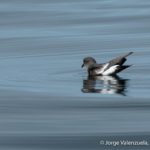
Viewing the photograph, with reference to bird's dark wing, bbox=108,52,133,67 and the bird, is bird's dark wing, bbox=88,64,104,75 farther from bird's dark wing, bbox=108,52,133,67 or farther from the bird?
bird's dark wing, bbox=108,52,133,67

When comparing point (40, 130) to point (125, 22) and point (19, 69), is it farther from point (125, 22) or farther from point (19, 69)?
point (125, 22)

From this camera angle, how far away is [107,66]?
67.2 feet

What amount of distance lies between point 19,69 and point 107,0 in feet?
43.7

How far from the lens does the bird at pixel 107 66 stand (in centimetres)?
2044

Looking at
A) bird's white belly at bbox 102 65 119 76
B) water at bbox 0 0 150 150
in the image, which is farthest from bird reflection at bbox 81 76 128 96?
bird's white belly at bbox 102 65 119 76

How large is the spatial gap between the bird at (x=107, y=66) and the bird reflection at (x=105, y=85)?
0.45 feet

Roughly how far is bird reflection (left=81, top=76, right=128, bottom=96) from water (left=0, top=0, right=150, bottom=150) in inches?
0.7

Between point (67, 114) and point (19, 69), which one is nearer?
point (67, 114)

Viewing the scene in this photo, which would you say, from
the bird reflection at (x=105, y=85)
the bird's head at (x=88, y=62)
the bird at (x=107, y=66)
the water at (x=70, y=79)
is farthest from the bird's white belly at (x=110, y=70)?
the bird's head at (x=88, y=62)

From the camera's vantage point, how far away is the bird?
2044 centimetres

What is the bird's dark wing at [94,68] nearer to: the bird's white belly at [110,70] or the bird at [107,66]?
the bird at [107,66]

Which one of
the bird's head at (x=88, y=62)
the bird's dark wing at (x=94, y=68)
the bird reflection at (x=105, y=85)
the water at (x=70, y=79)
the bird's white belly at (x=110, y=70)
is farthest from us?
the bird's head at (x=88, y=62)

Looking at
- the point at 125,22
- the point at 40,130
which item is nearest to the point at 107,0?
the point at 125,22

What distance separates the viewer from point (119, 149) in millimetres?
14258
